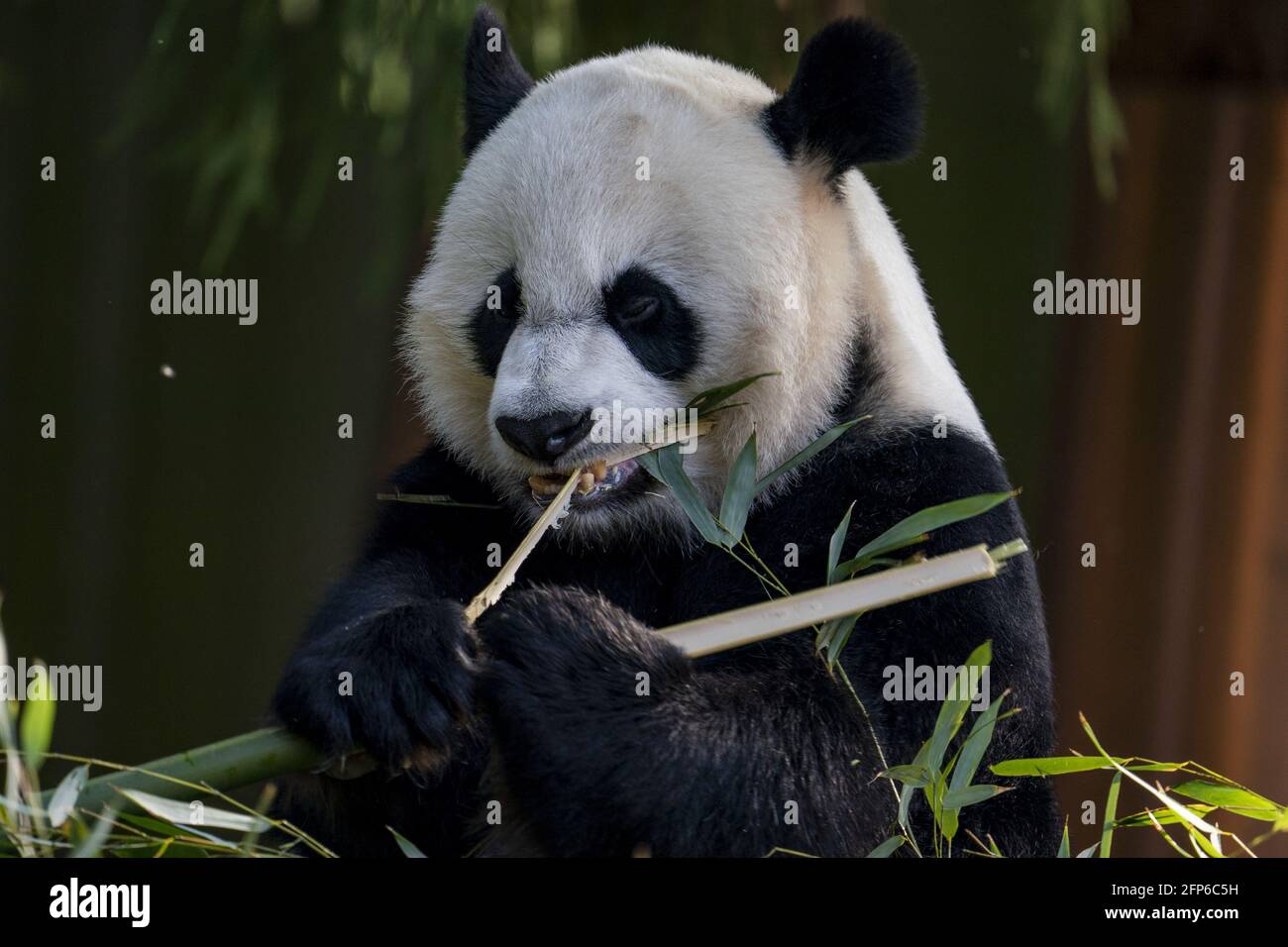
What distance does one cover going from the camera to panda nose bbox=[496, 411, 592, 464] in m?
2.41

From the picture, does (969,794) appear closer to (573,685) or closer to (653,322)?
(573,685)

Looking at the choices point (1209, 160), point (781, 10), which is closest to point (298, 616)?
point (781, 10)

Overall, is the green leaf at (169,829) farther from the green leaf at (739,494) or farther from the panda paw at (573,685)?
the green leaf at (739,494)

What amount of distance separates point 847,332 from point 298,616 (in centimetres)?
331

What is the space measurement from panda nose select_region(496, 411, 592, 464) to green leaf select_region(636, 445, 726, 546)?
130 millimetres

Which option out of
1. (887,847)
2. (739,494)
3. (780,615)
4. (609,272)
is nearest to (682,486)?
(739,494)

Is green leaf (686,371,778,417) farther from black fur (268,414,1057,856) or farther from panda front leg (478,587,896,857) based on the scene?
panda front leg (478,587,896,857)

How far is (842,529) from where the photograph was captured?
2348 mm

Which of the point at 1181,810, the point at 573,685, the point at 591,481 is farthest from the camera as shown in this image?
the point at 591,481

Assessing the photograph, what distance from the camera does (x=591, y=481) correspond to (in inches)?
101

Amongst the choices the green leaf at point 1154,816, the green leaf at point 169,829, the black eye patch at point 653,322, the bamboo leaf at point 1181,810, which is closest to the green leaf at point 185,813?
the green leaf at point 169,829

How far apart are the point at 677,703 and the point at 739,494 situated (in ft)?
1.21

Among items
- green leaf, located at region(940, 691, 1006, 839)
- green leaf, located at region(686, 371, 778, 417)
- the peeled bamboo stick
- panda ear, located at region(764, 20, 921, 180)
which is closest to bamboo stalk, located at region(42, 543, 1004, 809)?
the peeled bamboo stick

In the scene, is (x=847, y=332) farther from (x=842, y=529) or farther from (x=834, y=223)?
(x=842, y=529)
